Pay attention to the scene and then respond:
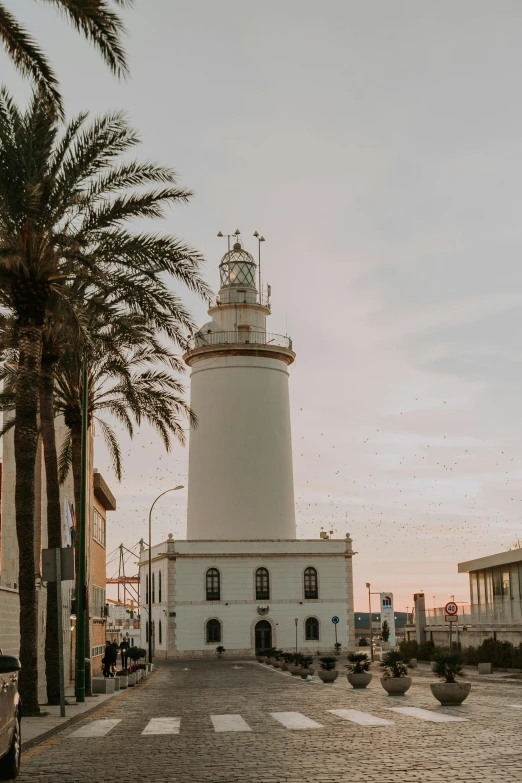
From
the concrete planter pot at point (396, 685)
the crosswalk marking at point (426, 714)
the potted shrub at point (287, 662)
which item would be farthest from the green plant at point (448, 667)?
the potted shrub at point (287, 662)

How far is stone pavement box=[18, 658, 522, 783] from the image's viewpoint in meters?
11.1

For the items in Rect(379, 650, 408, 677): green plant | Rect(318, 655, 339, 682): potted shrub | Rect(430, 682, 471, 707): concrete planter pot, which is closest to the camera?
Rect(430, 682, 471, 707): concrete planter pot

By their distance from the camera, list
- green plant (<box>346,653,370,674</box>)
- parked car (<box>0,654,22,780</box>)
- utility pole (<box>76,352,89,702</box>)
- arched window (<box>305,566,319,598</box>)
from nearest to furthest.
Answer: parked car (<box>0,654,22,780</box>) < utility pole (<box>76,352,89,702</box>) < green plant (<box>346,653,370,674</box>) < arched window (<box>305,566,319,598</box>)

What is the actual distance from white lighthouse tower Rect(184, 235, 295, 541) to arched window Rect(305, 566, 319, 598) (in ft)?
8.98

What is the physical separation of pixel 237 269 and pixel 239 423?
10527mm

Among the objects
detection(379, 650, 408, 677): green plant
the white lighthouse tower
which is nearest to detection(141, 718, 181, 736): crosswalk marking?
detection(379, 650, 408, 677): green plant

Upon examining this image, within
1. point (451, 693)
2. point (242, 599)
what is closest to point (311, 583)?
point (242, 599)

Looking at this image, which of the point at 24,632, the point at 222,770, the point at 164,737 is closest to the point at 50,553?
the point at 24,632

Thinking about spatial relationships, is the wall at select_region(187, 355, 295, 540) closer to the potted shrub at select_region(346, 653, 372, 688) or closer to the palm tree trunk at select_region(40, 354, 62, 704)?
the potted shrub at select_region(346, 653, 372, 688)

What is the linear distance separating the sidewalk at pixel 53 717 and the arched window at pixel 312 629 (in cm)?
4082

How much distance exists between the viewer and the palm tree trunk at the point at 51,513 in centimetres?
2452

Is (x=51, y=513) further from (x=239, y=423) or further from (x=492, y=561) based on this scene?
(x=239, y=423)

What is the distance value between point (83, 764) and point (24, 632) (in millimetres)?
8689

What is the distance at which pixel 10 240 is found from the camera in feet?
67.9
